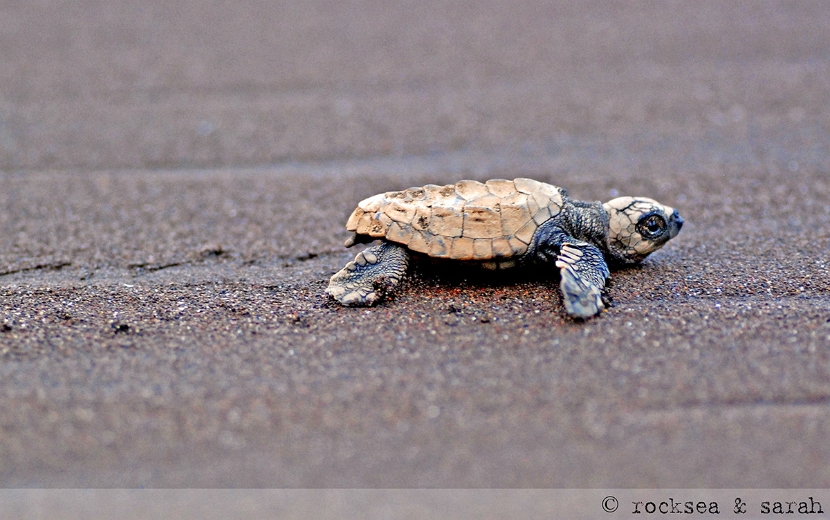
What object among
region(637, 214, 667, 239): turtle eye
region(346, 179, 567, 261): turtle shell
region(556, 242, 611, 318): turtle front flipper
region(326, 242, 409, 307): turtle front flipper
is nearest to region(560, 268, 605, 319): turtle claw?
region(556, 242, 611, 318): turtle front flipper

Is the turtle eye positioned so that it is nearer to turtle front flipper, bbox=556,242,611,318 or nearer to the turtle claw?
turtle front flipper, bbox=556,242,611,318

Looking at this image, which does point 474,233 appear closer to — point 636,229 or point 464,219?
point 464,219

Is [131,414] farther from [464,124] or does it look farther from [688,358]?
[464,124]

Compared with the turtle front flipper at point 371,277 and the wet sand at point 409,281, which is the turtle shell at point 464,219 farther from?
the wet sand at point 409,281

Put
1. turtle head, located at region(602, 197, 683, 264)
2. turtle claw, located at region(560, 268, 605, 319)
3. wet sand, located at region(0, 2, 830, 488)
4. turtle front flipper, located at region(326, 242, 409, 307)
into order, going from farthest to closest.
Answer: turtle head, located at region(602, 197, 683, 264), turtle front flipper, located at region(326, 242, 409, 307), turtle claw, located at region(560, 268, 605, 319), wet sand, located at region(0, 2, 830, 488)

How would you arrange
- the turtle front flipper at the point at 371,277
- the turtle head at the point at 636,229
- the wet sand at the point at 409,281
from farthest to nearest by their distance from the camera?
1. the turtle head at the point at 636,229
2. the turtle front flipper at the point at 371,277
3. the wet sand at the point at 409,281

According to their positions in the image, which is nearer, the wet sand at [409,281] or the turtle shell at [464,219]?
the wet sand at [409,281]

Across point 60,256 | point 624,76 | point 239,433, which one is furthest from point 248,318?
point 624,76

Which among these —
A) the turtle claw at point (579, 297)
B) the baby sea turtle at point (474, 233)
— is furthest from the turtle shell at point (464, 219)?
the turtle claw at point (579, 297)

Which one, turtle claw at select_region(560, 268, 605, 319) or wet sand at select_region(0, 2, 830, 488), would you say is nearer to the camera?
wet sand at select_region(0, 2, 830, 488)
